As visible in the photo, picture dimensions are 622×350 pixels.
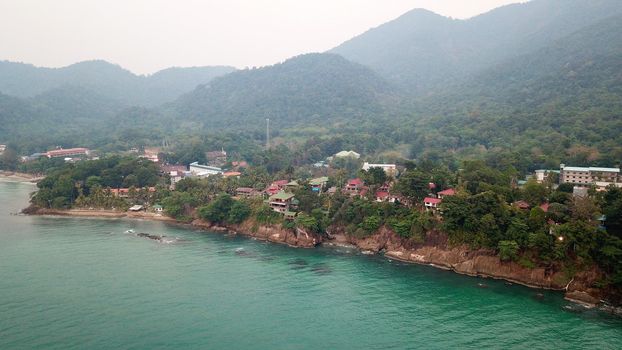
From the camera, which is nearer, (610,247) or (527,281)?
(610,247)

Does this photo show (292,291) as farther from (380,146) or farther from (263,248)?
(380,146)

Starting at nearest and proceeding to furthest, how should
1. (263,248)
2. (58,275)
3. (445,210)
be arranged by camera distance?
(58,275) → (445,210) → (263,248)

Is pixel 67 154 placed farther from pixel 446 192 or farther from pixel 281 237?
pixel 446 192

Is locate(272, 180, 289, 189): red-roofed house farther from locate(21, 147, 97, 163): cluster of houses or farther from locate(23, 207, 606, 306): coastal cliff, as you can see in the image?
locate(21, 147, 97, 163): cluster of houses

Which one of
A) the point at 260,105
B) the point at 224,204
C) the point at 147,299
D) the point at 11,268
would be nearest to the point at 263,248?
the point at 224,204

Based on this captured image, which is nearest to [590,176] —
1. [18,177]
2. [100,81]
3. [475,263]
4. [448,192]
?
[448,192]

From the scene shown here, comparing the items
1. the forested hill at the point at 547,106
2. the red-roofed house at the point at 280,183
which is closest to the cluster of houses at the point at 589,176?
the forested hill at the point at 547,106

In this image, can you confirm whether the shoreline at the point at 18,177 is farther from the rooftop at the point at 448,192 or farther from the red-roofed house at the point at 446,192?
the rooftop at the point at 448,192
